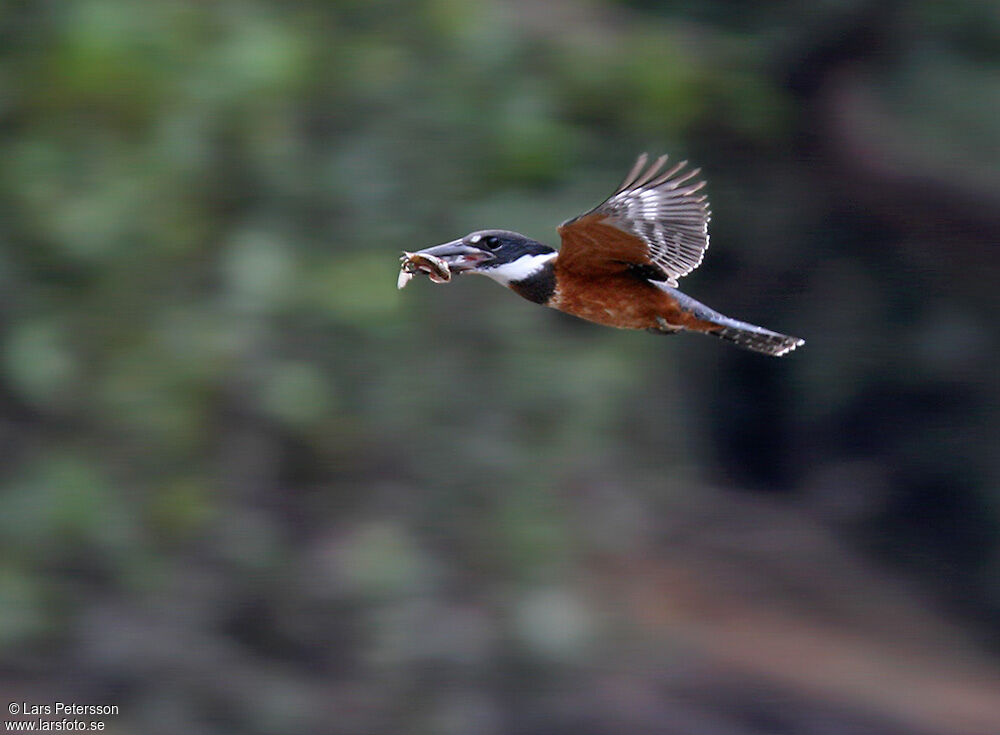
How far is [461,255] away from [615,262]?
23 cm

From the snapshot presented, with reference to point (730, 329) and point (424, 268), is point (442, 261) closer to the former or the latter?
point (424, 268)

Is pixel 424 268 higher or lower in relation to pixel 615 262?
lower

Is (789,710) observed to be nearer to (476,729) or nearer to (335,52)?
(476,729)

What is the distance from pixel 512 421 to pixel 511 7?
1.35 m

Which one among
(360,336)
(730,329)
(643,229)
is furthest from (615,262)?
(360,336)

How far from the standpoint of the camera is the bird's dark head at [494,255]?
1.88 metres

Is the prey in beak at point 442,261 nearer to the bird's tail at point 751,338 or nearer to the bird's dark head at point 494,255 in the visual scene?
the bird's dark head at point 494,255

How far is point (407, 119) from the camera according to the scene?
425 cm

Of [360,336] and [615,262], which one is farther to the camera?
[360,336]

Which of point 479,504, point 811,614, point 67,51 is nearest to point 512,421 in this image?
point 479,504

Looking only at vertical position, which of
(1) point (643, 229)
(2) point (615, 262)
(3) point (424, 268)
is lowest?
(3) point (424, 268)

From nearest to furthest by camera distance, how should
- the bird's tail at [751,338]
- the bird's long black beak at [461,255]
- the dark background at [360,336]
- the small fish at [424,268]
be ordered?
the small fish at [424,268], the bird's long black beak at [461,255], the bird's tail at [751,338], the dark background at [360,336]

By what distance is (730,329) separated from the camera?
7.02 feet

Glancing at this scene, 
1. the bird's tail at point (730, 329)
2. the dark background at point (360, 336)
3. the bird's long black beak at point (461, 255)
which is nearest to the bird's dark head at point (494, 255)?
the bird's long black beak at point (461, 255)
